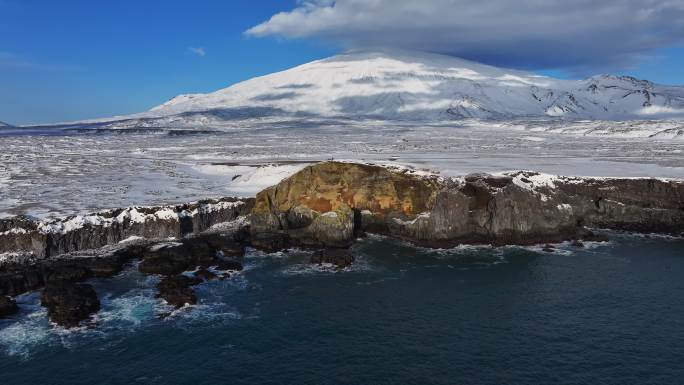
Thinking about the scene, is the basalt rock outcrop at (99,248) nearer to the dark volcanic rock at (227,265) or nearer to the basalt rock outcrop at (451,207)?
the dark volcanic rock at (227,265)

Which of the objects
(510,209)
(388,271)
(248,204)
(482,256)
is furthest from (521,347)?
(248,204)

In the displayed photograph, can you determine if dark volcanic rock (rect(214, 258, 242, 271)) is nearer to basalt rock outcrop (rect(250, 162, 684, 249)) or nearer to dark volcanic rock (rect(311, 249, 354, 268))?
basalt rock outcrop (rect(250, 162, 684, 249))

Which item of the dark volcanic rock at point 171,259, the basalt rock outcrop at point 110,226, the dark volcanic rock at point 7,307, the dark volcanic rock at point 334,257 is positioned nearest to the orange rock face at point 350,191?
the basalt rock outcrop at point 110,226

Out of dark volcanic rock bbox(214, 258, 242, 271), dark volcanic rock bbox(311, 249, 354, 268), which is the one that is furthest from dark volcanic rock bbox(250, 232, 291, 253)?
dark volcanic rock bbox(214, 258, 242, 271)

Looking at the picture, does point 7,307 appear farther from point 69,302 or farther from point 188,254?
point 188,254

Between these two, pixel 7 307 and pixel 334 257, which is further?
pixel 334 257

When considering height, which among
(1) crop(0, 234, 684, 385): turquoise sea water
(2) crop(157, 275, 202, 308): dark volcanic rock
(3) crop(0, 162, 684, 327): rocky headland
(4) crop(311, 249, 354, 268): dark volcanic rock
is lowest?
(1) crop(0, 234, 684, 385): turquoise sea water

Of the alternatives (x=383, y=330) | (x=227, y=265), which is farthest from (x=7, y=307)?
(x=383, y=330)

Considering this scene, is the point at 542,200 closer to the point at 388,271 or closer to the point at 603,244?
the point at 603,244
